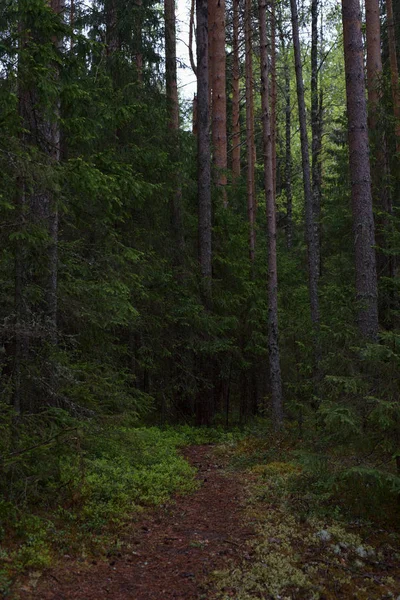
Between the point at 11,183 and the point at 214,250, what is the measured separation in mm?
8943

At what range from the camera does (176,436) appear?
41.0 ft

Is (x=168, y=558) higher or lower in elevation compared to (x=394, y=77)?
lower

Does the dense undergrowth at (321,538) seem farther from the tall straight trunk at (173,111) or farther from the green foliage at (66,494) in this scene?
the tall straight trunk at (173,111)

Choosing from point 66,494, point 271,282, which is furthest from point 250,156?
point 66,494

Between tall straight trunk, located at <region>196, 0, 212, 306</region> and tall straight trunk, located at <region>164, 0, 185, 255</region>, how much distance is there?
1.99 feet

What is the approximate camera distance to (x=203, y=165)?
14141 millimetres

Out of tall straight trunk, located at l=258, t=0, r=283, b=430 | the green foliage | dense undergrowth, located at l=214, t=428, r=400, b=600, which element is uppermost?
tall straight trunk, located at l=258, t=0, r=283, b=430

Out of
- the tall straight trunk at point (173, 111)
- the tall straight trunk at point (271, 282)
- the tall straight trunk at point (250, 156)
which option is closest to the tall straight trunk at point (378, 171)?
the tall straight trunk at point (271, 282)

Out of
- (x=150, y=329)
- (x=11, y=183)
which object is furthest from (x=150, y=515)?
(x=150, y=329)

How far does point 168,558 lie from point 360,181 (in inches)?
250

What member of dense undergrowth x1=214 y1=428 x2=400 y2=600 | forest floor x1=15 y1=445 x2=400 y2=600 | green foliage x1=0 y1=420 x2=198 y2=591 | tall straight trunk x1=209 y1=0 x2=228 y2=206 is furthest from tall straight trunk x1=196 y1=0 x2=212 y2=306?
forest floor x1=15 y1=445 x2=400 y2=600

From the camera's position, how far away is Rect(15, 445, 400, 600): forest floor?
5.17m

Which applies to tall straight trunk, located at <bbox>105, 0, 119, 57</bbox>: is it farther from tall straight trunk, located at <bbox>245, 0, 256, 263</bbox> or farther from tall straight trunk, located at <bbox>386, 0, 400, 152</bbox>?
tall straight trunk, located at <bbox>386, 0, 400, 152</bbox>

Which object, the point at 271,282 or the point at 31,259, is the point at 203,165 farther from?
the point at 31,259
